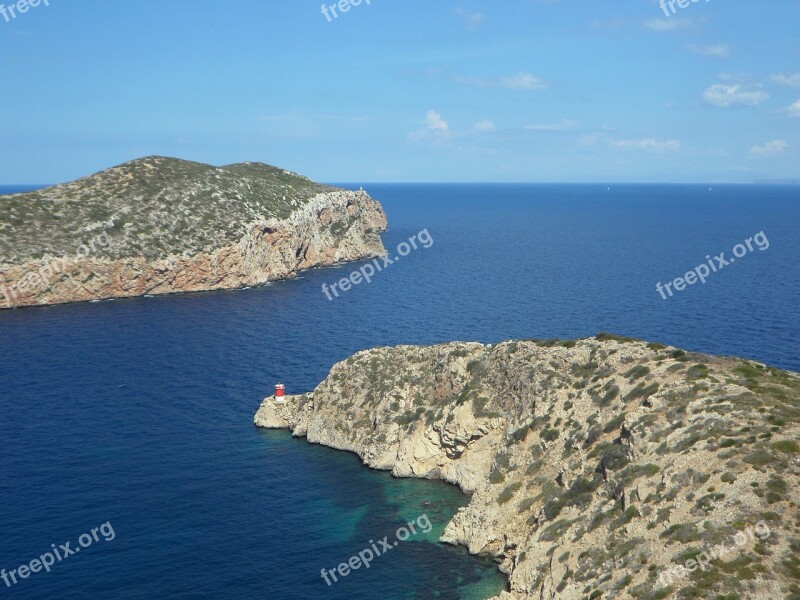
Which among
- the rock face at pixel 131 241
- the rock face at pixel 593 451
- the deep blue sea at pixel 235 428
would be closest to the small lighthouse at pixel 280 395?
the rock face at pixel 593 451

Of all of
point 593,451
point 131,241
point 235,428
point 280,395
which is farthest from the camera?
point 131,241

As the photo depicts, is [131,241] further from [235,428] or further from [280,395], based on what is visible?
[235,428]

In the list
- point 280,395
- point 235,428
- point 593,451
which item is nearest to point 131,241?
point 280,395

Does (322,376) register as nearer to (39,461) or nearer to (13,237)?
(39,461)

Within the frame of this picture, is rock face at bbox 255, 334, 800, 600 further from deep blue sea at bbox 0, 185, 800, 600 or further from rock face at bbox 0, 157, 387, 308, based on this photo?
rock face at bbox 0, 157, 387, 308

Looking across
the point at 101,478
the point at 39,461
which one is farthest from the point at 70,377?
the point at 101,478
